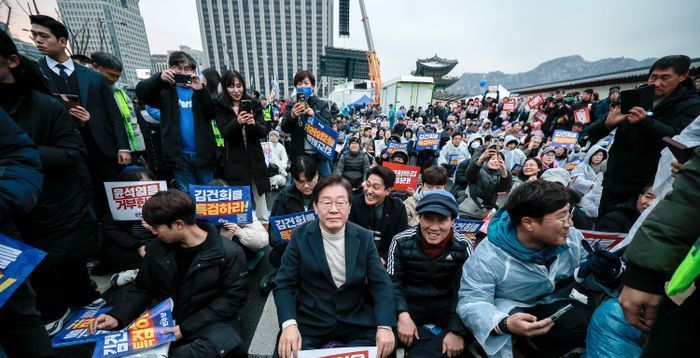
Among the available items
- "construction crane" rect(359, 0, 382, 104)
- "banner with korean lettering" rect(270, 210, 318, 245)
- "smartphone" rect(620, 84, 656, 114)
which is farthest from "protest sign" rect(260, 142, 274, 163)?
"construction crane" rect(359, 0, 382, 104)

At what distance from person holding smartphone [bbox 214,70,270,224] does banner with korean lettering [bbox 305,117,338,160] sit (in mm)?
744

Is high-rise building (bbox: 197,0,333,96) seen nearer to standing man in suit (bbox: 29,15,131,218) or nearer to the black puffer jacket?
standing man in suit (bbox: 29,15,131,218)

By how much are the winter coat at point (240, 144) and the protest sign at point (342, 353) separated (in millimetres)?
2487

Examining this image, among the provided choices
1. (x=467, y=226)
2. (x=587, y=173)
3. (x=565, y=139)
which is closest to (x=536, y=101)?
(x=565, y=139)

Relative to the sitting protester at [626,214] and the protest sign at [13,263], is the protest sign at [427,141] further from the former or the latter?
the protest sign at [13,263]

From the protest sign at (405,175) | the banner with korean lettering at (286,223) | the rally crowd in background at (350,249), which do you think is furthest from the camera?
the protest sign at (405,175)

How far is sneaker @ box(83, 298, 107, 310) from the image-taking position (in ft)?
8.50

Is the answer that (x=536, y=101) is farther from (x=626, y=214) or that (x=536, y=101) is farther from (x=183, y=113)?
(x=183, y=113)

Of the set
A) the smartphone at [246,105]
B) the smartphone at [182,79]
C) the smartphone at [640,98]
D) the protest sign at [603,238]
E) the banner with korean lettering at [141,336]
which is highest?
the smartphone at [182,79]

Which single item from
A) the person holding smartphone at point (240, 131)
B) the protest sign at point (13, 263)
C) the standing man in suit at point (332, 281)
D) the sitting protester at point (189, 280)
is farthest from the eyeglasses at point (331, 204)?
the person holding smartphone at point (240, 131)

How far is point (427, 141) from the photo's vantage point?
7.00 metres

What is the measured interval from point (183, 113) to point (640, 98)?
15.4 feet

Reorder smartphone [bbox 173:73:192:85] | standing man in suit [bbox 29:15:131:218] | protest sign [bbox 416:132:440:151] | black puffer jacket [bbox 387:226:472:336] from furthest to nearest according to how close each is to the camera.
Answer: protest sign [bbox 416:132:440:151], smartphone [bbox 173:73:192:85], standing man in suit [bbox 29:15:131:218], black puffer jacket [bbox 387:226:472:336]

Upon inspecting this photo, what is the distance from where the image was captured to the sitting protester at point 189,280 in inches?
72.1
